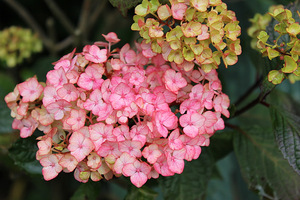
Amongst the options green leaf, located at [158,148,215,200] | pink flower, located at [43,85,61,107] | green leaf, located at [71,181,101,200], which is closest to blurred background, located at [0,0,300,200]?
green leaf, located at [158,148,215,200]

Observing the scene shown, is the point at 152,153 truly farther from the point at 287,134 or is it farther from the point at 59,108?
the point at 287,134

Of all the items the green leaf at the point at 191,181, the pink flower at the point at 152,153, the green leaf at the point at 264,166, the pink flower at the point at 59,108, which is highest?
the pink flower at the point at 59,108

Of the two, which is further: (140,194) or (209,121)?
(140,194)

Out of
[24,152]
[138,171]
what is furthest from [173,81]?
[24,152]

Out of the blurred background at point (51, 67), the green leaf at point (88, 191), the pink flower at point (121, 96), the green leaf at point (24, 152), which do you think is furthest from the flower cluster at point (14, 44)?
the pink flower at point (121, 96)

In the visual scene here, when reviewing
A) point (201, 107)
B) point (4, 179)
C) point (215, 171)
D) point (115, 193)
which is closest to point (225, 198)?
point (215, 171)

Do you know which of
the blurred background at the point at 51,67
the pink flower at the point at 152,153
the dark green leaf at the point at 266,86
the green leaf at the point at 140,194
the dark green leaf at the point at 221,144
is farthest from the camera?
the blurred background at the point at 51,67

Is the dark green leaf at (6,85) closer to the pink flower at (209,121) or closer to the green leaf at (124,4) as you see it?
the green leaf at (124,4)

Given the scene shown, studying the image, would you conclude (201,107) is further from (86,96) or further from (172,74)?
(86,96)
